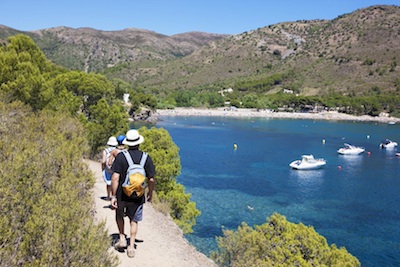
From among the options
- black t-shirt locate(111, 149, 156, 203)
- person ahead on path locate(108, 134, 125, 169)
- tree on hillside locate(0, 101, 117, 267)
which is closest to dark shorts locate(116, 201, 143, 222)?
black t-shirt locate(111, 149, 156, 203)

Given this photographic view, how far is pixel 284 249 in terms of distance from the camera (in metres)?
13.0

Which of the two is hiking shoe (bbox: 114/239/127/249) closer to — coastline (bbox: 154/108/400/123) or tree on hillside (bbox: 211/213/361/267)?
tree on hillside (bbox: 211/213/361/267)

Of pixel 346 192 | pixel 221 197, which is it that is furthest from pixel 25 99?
pixel 346 192

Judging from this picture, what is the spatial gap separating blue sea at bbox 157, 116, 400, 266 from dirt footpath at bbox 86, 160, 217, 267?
11.5 meters

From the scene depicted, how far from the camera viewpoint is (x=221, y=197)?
35.9 m

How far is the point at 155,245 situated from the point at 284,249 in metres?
5.16

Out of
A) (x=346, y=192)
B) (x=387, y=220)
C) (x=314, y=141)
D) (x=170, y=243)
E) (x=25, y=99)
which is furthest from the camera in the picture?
(x=314, y=141)

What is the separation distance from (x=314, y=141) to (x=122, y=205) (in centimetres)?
7565

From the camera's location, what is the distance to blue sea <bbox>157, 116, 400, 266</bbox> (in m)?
27.5

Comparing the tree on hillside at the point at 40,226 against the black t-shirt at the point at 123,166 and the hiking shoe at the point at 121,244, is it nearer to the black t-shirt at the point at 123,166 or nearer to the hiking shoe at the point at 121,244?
the black t-shirt at the point at 123,166

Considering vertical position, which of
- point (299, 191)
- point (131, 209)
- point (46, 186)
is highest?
point (46, 186)

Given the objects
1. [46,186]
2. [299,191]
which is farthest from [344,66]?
[46,186]

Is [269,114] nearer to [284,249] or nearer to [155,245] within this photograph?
[284,249]

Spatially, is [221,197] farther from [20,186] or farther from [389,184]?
[20,186]
